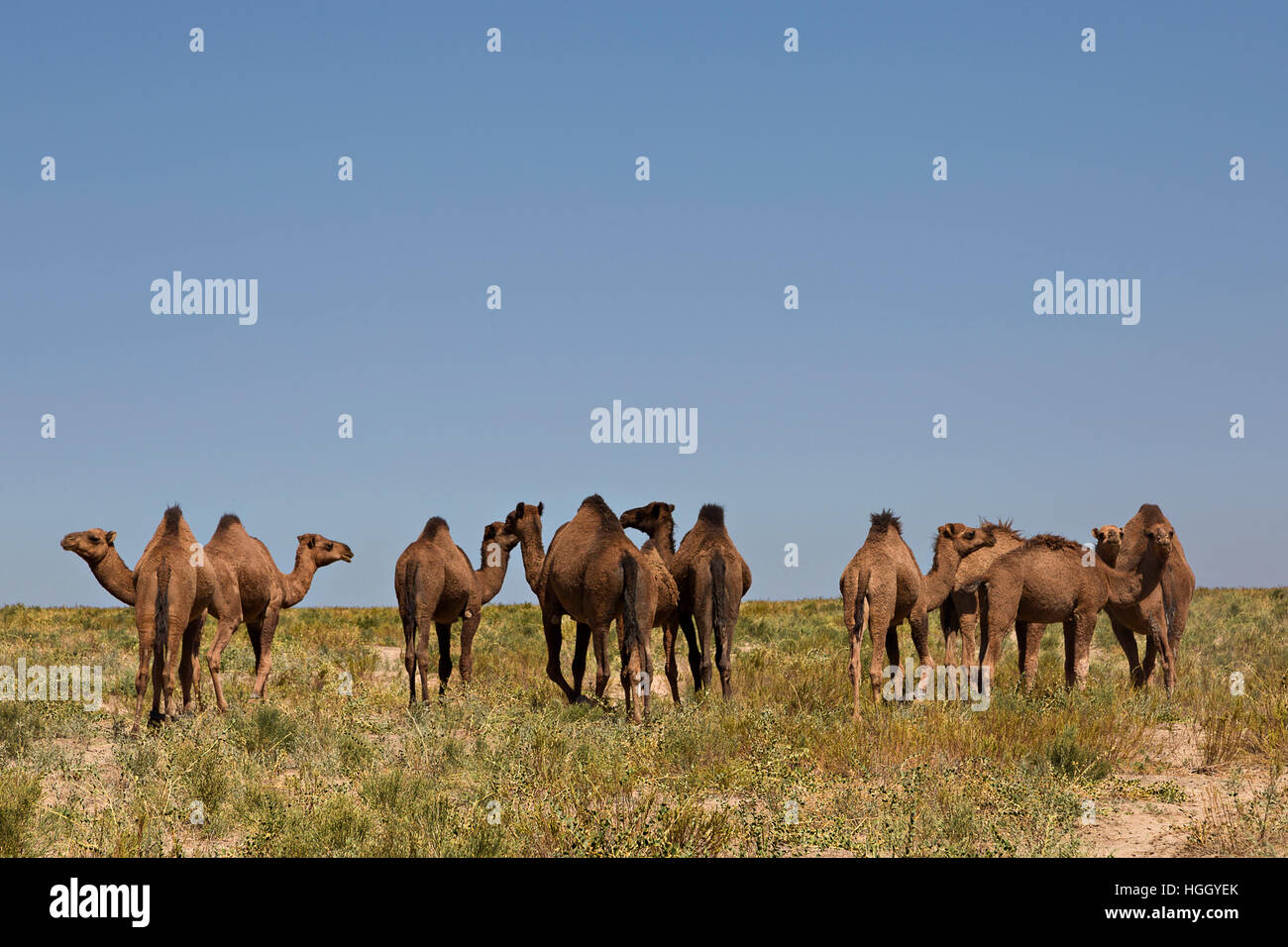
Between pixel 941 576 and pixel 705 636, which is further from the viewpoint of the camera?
pixel 941 576

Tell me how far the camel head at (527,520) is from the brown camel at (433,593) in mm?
889

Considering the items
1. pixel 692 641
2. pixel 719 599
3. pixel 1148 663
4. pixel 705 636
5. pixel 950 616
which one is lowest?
pixel 1148 663

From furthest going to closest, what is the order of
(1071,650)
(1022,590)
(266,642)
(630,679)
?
1. (266,642)
2. (1071,650)
3. (1022,590)
4. (630,679)

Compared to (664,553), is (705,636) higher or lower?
lower

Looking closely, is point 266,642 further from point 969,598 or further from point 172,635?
point 969,598

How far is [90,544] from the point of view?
13.8 metres

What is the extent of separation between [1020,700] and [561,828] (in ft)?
22.9

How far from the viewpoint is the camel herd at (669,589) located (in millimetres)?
12852

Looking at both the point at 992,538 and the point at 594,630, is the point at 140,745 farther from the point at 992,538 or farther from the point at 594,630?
the point at 992,538

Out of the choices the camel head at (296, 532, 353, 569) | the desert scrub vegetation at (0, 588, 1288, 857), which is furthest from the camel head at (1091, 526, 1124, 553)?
the camel head at (296, 532, 353, 569)

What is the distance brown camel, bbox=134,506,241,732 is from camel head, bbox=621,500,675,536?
5.19 m

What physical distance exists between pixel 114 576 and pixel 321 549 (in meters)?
3.84

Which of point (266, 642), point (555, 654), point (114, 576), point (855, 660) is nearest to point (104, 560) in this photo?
point (114, 576)
